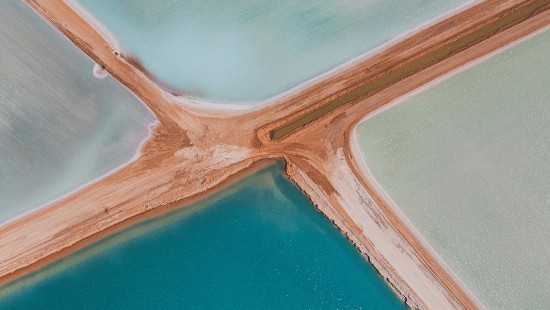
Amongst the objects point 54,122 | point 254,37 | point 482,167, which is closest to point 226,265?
point 54,122

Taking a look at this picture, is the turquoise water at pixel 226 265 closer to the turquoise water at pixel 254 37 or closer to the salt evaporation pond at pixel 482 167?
the salt evaporation pond at pixel 482 167

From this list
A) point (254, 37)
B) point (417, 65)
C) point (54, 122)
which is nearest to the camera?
point (54, 122)

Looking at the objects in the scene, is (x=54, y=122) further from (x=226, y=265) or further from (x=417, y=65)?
(x=417, y=65)

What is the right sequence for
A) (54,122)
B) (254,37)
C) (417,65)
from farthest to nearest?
(254,37) → (417,65) → (54,122)

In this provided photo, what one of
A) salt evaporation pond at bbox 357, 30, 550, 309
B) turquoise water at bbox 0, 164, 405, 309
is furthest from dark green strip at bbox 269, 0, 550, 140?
turquoise water at bbox 0, 164, 405, 309

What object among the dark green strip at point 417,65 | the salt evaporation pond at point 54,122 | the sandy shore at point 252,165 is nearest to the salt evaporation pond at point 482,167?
the sandy shore at point 252,165

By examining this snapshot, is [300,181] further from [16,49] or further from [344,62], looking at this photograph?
[16,49]
